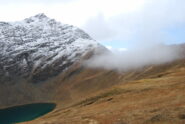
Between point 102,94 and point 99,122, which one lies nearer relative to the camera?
point 99,122

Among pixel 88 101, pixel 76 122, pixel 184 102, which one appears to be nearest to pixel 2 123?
pixel 88 101

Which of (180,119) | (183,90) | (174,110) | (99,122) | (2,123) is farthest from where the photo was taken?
(2,123)

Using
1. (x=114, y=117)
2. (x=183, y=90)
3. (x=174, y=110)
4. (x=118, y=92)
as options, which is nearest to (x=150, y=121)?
(x=174, y=110)

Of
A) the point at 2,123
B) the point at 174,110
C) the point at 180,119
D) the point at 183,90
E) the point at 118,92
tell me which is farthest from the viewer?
the point at 2,123

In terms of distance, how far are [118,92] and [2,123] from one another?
102119 mm

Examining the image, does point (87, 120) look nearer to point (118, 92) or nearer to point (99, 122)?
point (99, 122)

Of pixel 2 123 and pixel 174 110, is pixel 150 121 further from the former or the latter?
pixel 2 123

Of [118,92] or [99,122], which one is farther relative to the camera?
[118,92]

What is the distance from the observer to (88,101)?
86.5 metres

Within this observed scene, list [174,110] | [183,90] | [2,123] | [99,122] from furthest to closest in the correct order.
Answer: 1. [2,123]
2. [183,90]
3. [99,122]
4. [174,110]

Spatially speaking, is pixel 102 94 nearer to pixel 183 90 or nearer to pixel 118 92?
pixel 118 92

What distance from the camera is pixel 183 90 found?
58.2 metres

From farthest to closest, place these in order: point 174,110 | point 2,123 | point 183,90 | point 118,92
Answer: point 2,123 < point 118,92 < point 183,90 < point 174,110

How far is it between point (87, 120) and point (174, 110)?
1530 cm
